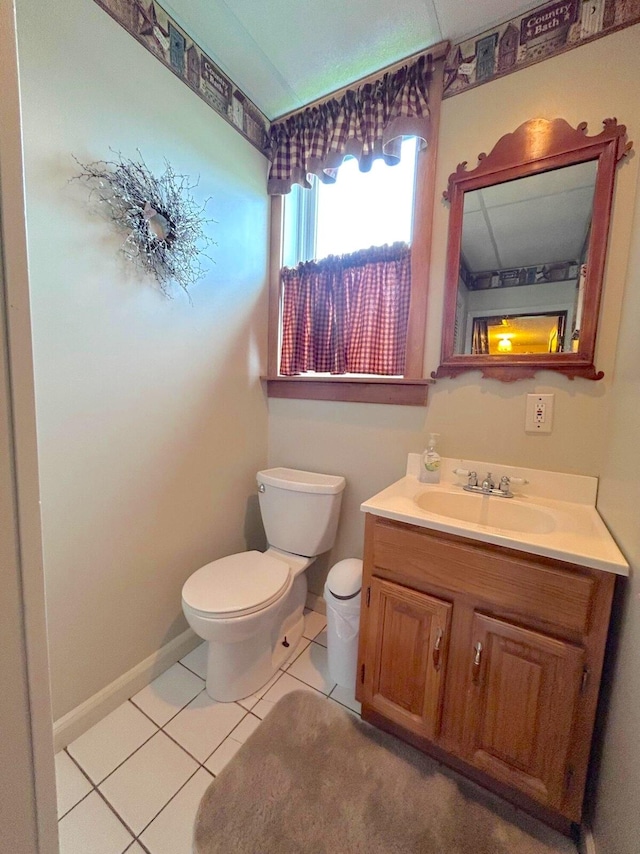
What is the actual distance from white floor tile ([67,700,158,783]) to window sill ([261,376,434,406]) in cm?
147

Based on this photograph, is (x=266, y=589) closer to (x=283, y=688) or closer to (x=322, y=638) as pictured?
(x=283, y=688)

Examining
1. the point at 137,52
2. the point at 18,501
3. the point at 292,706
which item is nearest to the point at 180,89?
the point at 137,52

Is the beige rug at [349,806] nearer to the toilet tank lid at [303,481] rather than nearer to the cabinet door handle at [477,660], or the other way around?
the cabinet door handle at [477,660]

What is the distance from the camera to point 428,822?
0.94m

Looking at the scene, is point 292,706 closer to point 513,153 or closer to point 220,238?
point 220,238

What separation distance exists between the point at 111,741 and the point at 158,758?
195 millimetres

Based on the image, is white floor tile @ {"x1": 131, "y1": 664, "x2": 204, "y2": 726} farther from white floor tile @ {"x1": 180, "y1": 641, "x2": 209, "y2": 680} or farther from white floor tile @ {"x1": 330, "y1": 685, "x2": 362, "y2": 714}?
white floor tile @ {"x1": 330, "y1": 685, "x2": 362, "y2": 714}

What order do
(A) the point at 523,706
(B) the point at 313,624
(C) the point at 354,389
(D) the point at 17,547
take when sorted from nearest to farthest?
(D) the point at 17,547 < (A) the point at 523,706 < (C) the point at 354,389 < (B) the point at 313,624

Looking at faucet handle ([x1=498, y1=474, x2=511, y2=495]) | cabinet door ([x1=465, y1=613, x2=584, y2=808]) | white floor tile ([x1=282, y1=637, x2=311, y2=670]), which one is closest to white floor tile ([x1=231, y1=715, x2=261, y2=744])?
white floor tile ([x1=282, y1=637, x2=311, y2=670])

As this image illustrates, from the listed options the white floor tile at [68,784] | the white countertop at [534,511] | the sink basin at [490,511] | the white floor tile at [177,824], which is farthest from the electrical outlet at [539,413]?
the white floor tile at [68,784]

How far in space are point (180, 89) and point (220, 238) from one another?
1.69 feet

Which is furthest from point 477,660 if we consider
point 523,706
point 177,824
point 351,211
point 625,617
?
point 351,211

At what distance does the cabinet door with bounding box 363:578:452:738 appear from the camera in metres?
1.03

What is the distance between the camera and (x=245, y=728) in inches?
47.5
